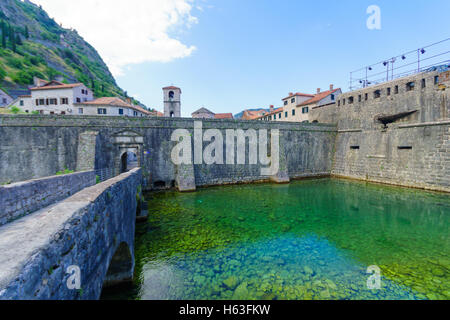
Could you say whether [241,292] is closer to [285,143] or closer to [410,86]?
[285,143]

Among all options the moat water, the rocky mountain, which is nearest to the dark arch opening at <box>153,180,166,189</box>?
the moat water

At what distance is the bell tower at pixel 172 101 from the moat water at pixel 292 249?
30572 mm

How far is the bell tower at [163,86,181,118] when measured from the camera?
138 ft

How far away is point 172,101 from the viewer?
42.3m

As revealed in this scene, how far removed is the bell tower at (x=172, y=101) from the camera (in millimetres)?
42031

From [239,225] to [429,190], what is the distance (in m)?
18.1

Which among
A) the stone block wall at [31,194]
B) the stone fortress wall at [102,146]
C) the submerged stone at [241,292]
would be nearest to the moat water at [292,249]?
the submerged stone at [241,292]

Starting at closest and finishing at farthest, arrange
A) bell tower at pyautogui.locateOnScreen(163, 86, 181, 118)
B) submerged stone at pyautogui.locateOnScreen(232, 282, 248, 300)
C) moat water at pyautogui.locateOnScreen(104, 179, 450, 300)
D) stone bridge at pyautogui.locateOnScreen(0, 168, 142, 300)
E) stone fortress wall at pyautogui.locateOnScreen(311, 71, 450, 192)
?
1. stone bridge at pyautogui.locateOnScreen(0, 168, 142, 300)
2. submerged stone at pyautogui.locateOnScreen(232, 282, 248, 300)
3. moat water at pyautogui.locateOnScreen(104, 179, 450, 300)
4. stone fortress wall at pyautogui.locateOnScreen(311, 71, 450, 192)
5. bell tower at pyautogui.locateOnScreen(163, 86, 181, 118)

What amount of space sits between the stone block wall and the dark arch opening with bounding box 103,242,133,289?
3151 mm

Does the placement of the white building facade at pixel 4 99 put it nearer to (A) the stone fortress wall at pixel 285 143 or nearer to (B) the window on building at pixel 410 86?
(A) the stone fortress wall at pixel 285 143

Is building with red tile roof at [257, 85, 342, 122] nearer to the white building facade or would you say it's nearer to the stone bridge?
the stone bridge

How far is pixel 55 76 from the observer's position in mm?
56531
